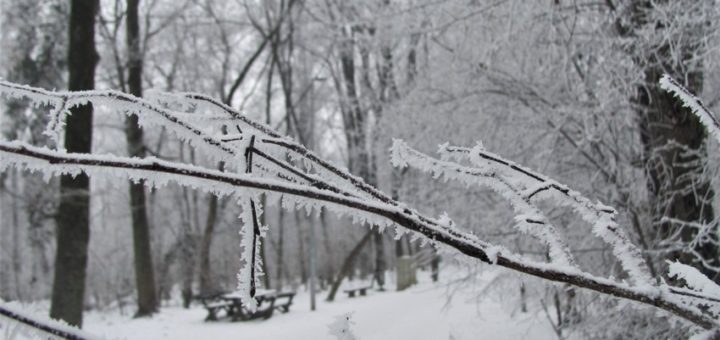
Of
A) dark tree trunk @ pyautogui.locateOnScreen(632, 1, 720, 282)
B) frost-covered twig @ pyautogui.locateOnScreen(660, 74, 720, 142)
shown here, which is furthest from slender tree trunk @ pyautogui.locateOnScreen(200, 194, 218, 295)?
frost-covered twig @ pyautogui.locateOnScreen(660, 74, 720, 142)

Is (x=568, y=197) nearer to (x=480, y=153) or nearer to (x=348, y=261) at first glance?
(x=480, y=153)

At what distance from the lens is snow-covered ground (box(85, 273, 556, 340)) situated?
6.76m

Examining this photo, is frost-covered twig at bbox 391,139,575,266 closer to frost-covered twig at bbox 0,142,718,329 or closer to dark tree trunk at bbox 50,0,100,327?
frost-covered twig at bbox 0,142,718,329

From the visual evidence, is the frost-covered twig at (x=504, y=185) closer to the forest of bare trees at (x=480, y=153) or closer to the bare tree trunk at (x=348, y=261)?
the forest of bare trees at (x=480, y=153)

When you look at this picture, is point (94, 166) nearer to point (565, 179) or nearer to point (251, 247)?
point (251, 247)

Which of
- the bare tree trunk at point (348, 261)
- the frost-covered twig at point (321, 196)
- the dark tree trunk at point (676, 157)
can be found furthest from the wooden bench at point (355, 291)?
the frost-covered twig at point (321, 196)

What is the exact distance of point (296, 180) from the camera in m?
0.94

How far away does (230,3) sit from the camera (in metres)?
20.1

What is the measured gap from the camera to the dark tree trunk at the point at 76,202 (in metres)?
7.94

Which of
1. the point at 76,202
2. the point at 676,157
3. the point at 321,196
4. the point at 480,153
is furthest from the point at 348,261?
the point at 321,196

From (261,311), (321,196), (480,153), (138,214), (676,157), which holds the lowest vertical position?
(261,311)

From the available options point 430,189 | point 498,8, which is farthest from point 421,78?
point 498,8

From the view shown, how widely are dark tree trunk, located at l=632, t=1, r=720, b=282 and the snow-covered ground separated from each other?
174 cm

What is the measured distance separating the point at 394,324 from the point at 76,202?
4.91 metres
